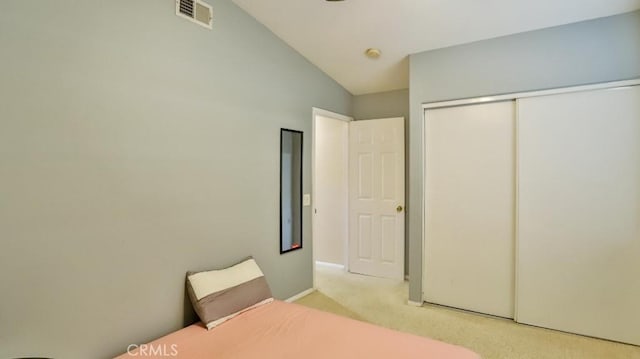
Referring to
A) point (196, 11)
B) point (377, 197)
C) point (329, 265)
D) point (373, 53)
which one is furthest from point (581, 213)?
point (196, 11)

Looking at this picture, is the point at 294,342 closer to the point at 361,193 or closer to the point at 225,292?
the point at 225,292

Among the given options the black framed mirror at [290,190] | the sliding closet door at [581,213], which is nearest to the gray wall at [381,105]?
the black framed mirror at [290,190]

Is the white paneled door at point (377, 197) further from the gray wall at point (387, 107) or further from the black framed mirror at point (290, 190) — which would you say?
the black framed mirror at point (290, 190)

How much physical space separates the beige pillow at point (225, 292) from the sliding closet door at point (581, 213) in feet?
7.55

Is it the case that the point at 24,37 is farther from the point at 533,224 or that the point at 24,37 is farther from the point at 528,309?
the point at 528,309

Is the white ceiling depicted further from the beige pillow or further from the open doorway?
the beige pillow

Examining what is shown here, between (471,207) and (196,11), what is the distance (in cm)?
290

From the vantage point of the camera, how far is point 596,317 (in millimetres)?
2693

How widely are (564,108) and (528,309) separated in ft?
5.72

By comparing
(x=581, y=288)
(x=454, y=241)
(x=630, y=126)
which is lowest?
(x=581, y=288)

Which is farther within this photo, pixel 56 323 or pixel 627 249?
pixel 627 249

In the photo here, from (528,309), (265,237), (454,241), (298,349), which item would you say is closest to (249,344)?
(298,349)

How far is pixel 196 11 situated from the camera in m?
2.50

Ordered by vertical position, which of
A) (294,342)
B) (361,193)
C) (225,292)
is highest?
(361,193)
